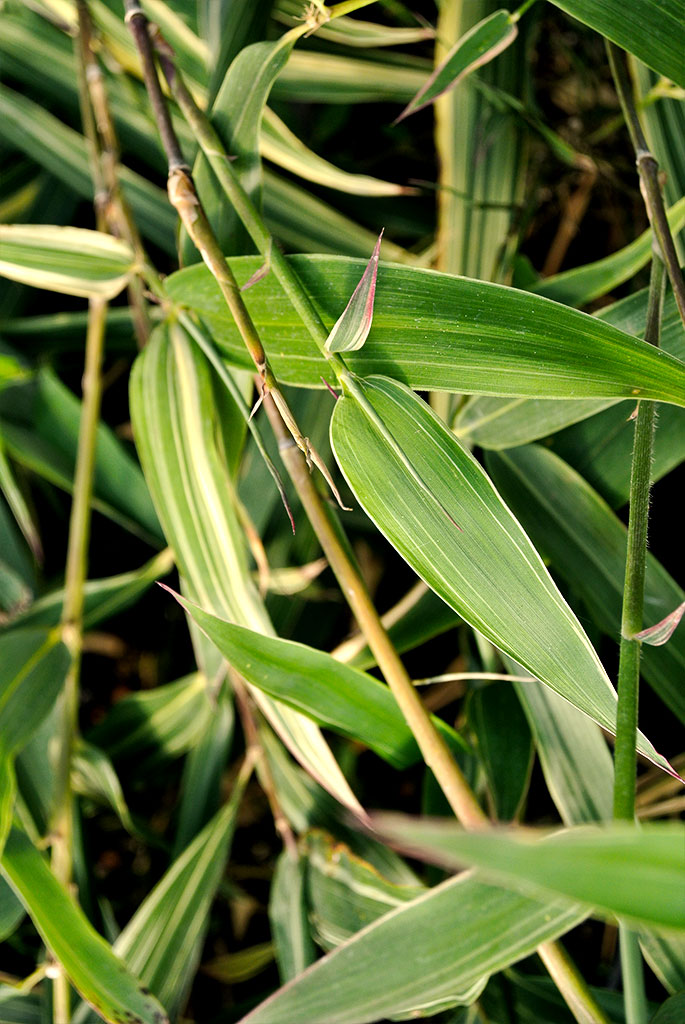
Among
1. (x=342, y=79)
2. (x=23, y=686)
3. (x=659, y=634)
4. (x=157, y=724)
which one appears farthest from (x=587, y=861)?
(x=342, y=79)

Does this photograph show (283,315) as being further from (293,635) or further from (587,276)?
(293,635)

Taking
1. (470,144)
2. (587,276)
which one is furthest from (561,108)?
(587,276)

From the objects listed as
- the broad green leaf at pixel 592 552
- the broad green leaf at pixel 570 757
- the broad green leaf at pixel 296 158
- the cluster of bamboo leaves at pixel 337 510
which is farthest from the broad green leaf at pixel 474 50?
the broad green leaf at pixel 570 757

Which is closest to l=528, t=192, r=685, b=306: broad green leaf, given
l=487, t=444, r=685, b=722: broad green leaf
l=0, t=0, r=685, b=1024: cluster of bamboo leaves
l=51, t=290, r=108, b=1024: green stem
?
l=0, t=0, r=685, b=1024: cluster of bamboo leaves

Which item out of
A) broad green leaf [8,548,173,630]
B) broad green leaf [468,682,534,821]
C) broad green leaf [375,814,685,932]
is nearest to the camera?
broad green leaf [375,814,685,932]

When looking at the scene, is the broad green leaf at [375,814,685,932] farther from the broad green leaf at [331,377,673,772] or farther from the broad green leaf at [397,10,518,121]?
the broad green leaf at [397,10,518,121]
